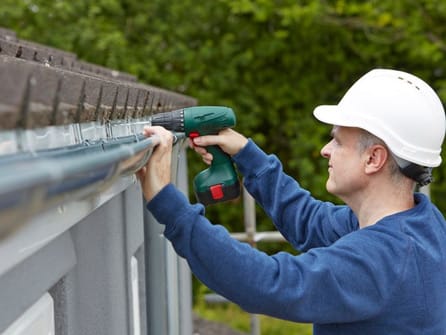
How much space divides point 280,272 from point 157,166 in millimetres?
439

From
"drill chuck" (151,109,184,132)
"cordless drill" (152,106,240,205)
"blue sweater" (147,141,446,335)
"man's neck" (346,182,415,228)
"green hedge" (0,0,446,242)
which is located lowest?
"green hedge" (0,0,446,242)

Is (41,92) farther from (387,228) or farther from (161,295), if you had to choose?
(161,295)

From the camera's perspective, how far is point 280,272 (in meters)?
2.11

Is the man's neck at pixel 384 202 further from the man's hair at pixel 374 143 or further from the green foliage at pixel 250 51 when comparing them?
the green foliage at pixel 250 51

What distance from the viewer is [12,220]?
858 millimetres

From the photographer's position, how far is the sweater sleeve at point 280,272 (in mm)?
2061

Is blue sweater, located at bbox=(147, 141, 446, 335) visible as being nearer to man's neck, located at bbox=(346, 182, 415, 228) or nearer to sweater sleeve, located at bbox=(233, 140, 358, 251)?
man's neck, located at bbox=(346, 182, 415, 228)

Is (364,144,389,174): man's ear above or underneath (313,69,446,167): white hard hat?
underneath

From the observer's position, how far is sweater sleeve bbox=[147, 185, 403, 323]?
2.06m

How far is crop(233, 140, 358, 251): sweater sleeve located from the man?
6.3 inches

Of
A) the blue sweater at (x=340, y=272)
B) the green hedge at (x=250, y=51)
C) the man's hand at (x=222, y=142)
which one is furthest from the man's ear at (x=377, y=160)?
the green hedge at (x=250, y=51)

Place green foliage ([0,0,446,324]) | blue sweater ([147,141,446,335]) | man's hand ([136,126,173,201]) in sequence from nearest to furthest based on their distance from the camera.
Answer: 1. man's hand ([136,126,173,201])
2. blue sweater ([147,141,446,335])
3. green foliage ([0,0,446,324])

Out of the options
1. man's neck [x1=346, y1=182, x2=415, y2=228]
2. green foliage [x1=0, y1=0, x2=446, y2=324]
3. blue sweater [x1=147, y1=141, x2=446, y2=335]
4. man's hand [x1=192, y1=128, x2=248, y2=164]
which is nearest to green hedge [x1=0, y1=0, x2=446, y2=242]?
green foliage [x1=0, y1=0, x2=446, y2=324]

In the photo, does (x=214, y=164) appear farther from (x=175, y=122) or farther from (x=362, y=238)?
(x=362, y=238)
